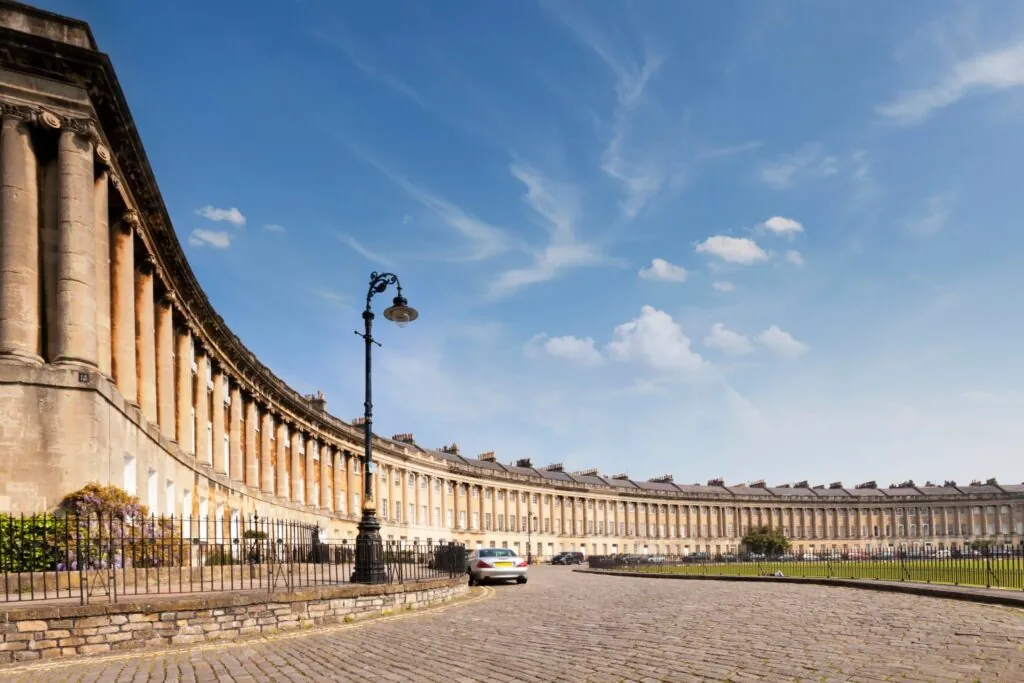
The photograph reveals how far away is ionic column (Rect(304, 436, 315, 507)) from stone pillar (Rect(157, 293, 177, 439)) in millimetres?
25527

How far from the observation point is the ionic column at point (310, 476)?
191 feet

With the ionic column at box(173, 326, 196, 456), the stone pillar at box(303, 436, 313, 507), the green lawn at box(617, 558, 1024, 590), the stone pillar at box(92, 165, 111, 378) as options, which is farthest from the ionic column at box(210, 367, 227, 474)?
the green lawn at box(617, 558, 1024, 590)

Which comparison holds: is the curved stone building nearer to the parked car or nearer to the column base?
the column base

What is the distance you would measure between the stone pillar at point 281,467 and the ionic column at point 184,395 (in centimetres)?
1593

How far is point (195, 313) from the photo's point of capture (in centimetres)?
3681

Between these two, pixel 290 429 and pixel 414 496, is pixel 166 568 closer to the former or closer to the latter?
pixel 290 429

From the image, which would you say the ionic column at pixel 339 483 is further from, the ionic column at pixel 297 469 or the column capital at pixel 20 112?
the column capital at pixel 20 112

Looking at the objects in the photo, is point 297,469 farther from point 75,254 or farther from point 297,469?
point 75,254

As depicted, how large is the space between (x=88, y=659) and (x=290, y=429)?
44.0m

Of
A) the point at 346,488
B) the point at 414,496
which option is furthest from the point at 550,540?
the point at 346,488

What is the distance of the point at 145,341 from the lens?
91.0ft

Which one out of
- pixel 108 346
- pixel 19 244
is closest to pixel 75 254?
pixel 19 244

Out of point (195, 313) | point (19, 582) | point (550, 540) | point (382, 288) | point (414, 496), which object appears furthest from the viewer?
point (550, 540)

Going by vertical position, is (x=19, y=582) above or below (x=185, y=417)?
below
